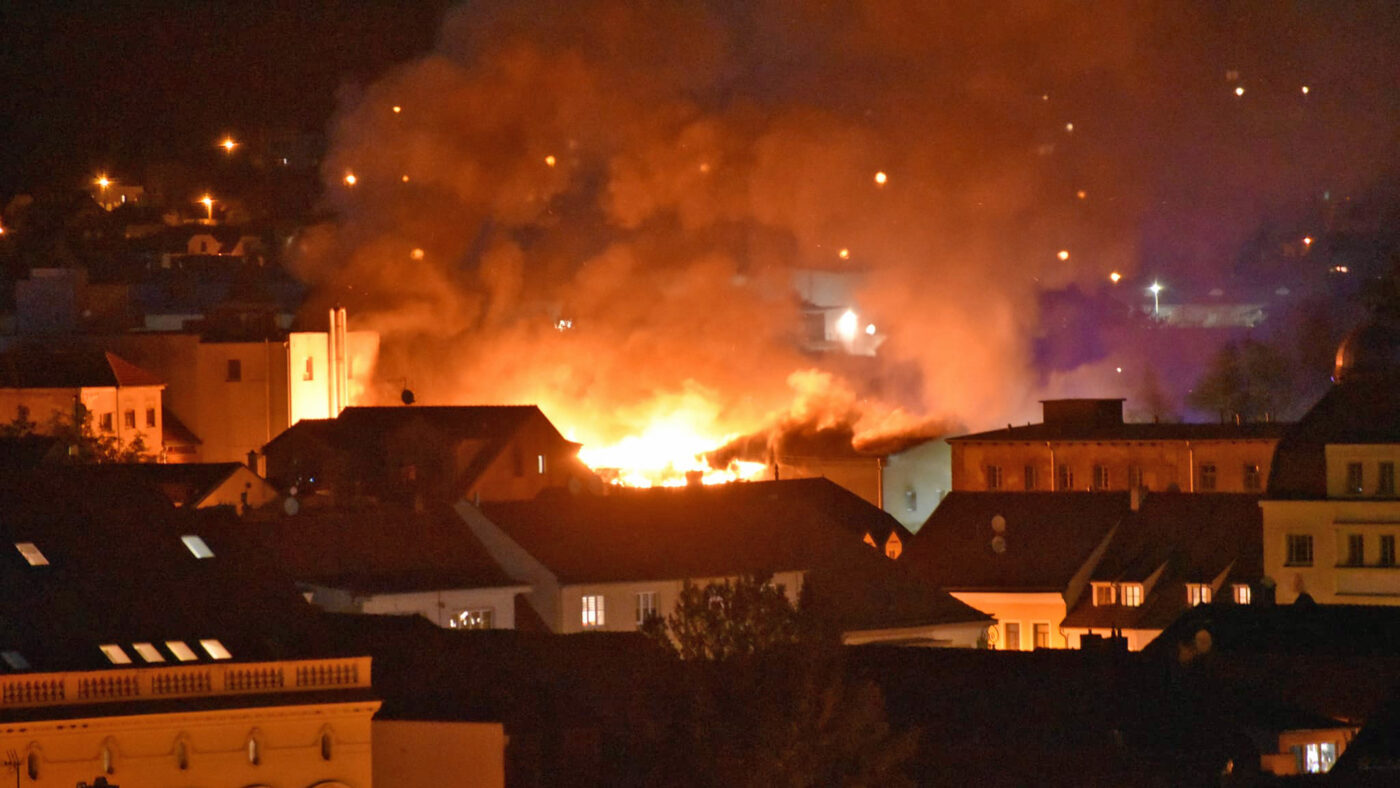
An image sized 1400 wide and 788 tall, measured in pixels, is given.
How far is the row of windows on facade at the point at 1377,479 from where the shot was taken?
68.2 metres

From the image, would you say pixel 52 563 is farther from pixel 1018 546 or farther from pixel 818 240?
pixel 818 240

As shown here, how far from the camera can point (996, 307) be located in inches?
3595

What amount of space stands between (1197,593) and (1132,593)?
5.28 ft

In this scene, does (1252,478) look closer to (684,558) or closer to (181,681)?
(684,558)

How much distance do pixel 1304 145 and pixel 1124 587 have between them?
Result: 44104 millimetres

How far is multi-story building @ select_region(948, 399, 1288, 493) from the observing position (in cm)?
8250

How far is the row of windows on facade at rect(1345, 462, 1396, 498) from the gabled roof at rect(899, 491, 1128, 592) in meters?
6.19

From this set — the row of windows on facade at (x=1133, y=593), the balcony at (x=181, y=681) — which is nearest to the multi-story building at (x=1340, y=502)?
the row of windows on facade at (x=1133, y=593)

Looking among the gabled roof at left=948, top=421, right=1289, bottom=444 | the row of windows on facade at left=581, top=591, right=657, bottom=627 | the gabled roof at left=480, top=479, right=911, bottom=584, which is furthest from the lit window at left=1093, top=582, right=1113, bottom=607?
the gabled roof at left=948, top=421, right=1289, bottom=444

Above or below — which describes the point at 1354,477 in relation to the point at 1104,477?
below

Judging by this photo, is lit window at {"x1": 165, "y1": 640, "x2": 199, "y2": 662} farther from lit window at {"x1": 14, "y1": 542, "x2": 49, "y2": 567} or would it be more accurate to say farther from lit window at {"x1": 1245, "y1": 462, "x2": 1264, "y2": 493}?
lit window at {"x1": 1245, "y1": 462, "x2": 1264, "y2": 493}

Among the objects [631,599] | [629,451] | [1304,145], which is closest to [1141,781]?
[631,599]

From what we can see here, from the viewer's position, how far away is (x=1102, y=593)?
68688 millimetres

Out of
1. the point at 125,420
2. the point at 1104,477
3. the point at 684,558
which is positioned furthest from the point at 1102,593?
the point at 125,420
